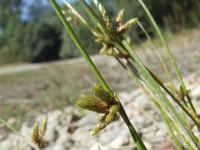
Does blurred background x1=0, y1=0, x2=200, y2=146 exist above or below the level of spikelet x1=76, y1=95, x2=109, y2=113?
below

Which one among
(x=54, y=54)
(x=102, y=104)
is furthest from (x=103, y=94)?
(x=54, y=54)

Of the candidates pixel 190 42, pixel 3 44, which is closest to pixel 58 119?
pixel 190 42

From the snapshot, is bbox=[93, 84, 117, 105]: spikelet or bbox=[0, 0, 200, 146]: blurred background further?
bbox=[0, 0, 200, 146]: blurred background

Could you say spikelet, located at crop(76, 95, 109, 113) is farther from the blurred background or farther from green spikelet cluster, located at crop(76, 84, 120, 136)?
the blurred background

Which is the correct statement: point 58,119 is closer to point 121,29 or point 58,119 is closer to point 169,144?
point 169,144

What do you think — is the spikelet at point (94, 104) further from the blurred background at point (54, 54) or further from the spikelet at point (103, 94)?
the blurred background at point (54, 54)

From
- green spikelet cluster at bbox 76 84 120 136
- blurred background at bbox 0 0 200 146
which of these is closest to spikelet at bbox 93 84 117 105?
green spikelet cluster at bbox 76 84 120 136

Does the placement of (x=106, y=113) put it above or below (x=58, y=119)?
above
